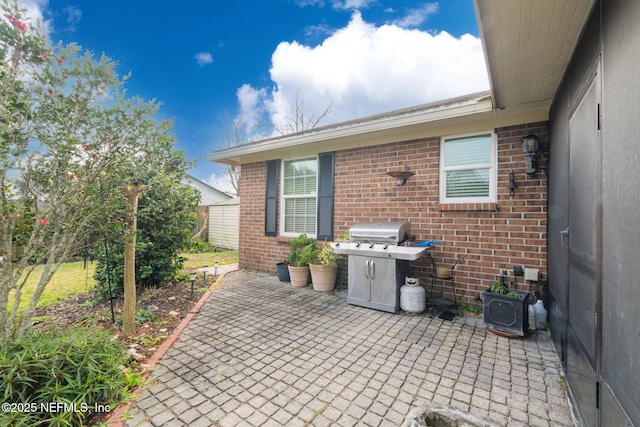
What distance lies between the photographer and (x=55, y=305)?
4.13m

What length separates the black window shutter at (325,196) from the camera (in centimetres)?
537

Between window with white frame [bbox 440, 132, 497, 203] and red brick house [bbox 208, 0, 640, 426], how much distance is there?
0.02 meters

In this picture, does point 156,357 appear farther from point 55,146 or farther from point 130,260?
point 55,146

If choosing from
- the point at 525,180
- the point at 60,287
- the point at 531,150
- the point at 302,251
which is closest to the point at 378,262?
the point at 302,251

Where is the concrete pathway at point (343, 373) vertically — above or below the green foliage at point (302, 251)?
below

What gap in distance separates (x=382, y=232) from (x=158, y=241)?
403cm

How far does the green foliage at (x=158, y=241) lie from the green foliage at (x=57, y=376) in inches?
93.9

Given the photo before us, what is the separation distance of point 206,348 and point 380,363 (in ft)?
5.90

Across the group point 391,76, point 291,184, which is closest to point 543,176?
point 291,184

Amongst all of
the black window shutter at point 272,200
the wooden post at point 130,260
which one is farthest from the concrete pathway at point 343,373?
the black window shutter at point 272,200

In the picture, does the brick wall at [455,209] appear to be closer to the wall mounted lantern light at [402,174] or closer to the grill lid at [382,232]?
the wall mounted lantern light at [402,174]

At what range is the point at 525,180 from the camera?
3635 mm

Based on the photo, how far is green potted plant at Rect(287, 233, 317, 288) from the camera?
506 centimetres

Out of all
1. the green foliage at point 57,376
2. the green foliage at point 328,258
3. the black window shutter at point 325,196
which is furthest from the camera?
the black window shutter at point 325,196
